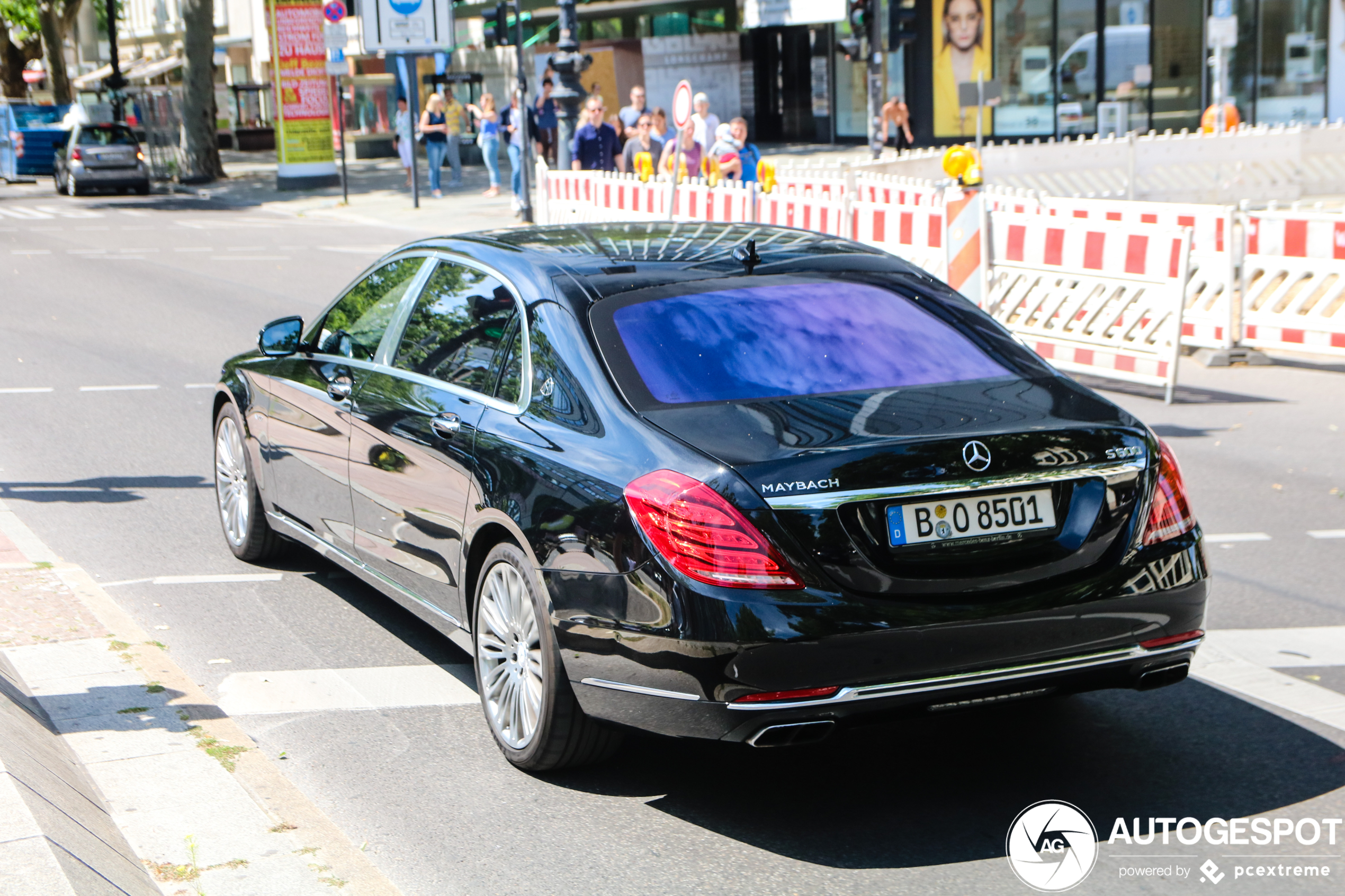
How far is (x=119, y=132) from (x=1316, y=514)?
3374cm

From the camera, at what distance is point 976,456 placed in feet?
13.2

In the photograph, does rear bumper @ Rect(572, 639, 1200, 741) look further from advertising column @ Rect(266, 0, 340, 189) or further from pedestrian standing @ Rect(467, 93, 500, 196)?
advertising column @ Rect(266, 0, 340, 189)

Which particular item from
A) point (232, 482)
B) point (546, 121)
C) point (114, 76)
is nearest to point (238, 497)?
point (232, 482)

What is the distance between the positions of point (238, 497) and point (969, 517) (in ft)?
13.1

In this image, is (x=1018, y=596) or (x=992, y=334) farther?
(x=992, y=334)

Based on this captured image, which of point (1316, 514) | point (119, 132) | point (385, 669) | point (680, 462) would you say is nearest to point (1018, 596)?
point (680, 462)

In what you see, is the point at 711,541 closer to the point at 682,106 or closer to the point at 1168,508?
the point at 1168,508

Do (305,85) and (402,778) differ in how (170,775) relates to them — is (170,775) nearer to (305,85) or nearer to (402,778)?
(402,778)

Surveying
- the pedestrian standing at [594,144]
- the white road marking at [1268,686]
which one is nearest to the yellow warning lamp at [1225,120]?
the pedestrian standing at [594,144]

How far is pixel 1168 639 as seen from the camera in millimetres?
4285

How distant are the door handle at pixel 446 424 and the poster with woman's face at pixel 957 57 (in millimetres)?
32991

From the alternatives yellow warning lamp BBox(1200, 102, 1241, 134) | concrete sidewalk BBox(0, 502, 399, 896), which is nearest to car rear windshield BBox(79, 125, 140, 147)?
yellow warning lamp BBox(1200, 102, 1241, 134)

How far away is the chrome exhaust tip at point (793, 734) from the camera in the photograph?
3.93 m

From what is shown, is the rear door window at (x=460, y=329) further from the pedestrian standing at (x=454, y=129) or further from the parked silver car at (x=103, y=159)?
the parked silver car at (x=103, y=159)
